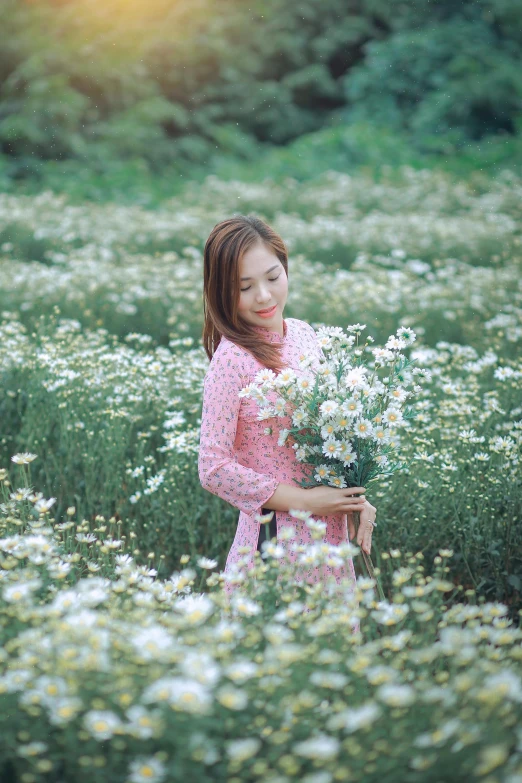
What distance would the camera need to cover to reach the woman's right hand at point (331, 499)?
7.36ft

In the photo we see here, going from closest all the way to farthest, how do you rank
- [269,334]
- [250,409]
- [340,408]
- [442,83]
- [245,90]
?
[340,408]
[250,409]
[269,334]
[442,83]
[245,90]

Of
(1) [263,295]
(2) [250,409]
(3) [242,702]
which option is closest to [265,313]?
(1) [263,295]

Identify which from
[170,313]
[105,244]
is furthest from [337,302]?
[105,244]

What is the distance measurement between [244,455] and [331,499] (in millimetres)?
331

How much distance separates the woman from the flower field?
0.23 m

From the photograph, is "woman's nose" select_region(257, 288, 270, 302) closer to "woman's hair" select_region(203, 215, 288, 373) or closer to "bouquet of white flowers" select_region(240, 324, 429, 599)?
"woman's hair" select_region(203, 215, 288, 373)

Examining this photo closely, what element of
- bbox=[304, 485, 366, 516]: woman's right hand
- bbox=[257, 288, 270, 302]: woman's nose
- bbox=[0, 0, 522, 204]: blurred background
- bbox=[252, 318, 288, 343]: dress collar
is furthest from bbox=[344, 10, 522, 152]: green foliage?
bbox=[304, 485, 366, 516]: woman's right hand

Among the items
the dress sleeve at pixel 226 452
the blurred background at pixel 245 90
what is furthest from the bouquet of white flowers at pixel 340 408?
the blurred background at pixel 245 90

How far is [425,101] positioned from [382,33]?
3302 millimetres

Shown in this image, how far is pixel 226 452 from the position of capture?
231 centimetres

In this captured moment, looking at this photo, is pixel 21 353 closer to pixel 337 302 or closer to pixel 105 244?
pixel 337 302

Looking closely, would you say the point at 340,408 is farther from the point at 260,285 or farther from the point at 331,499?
the point at 260,285

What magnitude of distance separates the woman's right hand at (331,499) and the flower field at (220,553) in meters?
0.23

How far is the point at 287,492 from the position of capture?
2.27 m
